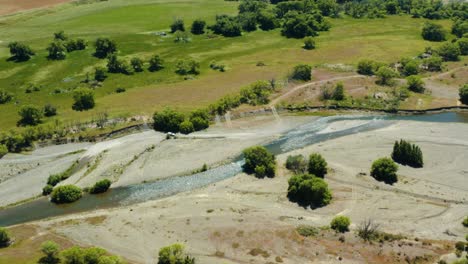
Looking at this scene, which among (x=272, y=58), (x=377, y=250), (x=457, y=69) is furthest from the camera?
(x=272, y=58)

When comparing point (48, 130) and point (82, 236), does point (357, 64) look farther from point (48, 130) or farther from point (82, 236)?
point (82, 236)

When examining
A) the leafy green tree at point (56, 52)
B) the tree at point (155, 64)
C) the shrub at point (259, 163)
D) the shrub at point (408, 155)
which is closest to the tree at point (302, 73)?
the tree at point (155, 64)

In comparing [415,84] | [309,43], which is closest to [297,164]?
[415,84]

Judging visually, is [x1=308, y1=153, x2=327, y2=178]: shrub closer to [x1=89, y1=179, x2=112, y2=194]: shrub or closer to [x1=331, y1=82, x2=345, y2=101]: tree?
[x1=89, y1=179, x2=112, y2=194]: shrub

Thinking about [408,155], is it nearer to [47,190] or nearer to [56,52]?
[47,190]

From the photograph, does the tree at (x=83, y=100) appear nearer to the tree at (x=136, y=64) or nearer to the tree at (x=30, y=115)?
the tree at (x=30, y=115)

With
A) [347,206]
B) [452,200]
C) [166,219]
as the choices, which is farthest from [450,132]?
[166,219]
